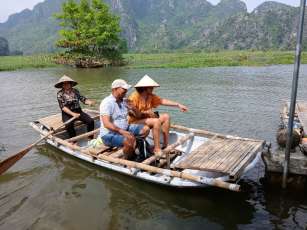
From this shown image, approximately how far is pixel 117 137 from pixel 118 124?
26 cm

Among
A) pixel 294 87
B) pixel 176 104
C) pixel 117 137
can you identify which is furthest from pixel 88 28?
pixel 294 87

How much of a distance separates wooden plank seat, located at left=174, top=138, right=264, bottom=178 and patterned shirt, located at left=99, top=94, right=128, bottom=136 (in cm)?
150

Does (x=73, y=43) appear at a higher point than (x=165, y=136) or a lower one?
higher

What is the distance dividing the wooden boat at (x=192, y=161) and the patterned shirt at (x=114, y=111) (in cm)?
52

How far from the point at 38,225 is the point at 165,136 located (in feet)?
9.69

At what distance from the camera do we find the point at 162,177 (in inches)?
219

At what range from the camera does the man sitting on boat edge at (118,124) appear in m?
6.20

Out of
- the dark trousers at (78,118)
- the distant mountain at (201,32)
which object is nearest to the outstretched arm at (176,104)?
the dark trousers at (78,118)

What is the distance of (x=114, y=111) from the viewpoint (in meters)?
6.43

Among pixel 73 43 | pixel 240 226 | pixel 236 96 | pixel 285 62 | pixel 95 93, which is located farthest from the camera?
pixel 73 43

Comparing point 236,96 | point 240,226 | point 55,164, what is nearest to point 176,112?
point 236,96

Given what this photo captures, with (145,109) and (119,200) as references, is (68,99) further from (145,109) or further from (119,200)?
(119,200)

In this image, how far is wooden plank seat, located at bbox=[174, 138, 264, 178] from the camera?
5.17 meters

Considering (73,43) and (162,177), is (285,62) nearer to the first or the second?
(73,43)
